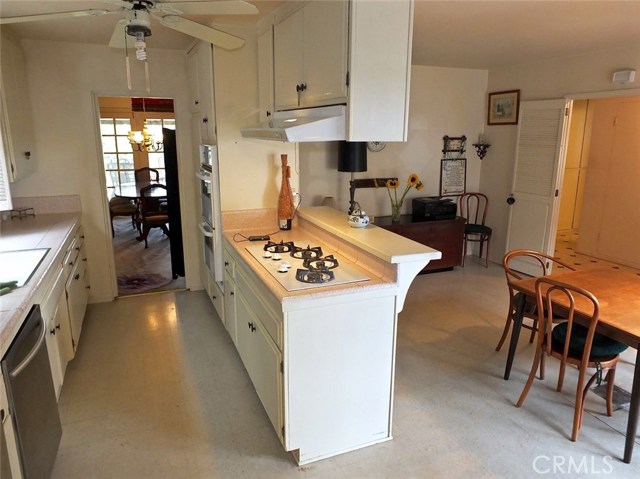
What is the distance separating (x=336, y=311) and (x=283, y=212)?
4.44 ft

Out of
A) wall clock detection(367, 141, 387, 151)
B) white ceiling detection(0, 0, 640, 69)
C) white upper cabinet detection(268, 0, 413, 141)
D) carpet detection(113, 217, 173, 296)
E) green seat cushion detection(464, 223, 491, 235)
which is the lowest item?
carpet detection(113, 217, 173, 296)

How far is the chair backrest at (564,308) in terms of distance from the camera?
2230 mm

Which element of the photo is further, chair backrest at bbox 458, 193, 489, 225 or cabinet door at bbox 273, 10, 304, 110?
chair backrest at bbox 458, 193, 489, 225

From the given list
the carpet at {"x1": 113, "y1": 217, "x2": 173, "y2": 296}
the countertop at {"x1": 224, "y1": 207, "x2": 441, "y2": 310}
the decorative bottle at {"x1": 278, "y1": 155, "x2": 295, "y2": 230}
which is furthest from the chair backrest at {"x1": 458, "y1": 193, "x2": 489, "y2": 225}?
the carpet at {"x1": 113, "y1": 217, "x2": 173, "y2": 296}

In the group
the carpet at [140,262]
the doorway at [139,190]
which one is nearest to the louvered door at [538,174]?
the doorway at [139,190]

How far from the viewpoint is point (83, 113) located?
150 inches

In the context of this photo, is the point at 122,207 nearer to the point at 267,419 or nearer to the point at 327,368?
the point at 267,419

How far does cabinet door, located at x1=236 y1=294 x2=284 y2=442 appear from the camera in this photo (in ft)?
6.99

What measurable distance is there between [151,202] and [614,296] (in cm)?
520

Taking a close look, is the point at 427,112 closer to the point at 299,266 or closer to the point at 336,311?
the point at 299,266

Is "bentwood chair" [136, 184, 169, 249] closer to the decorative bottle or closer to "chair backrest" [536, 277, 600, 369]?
the decorative bottle

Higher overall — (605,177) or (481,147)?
(481,147)

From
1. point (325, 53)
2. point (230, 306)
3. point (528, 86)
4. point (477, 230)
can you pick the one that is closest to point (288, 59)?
point (325, 53)

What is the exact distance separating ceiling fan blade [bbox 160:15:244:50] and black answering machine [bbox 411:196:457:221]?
10.2ft
